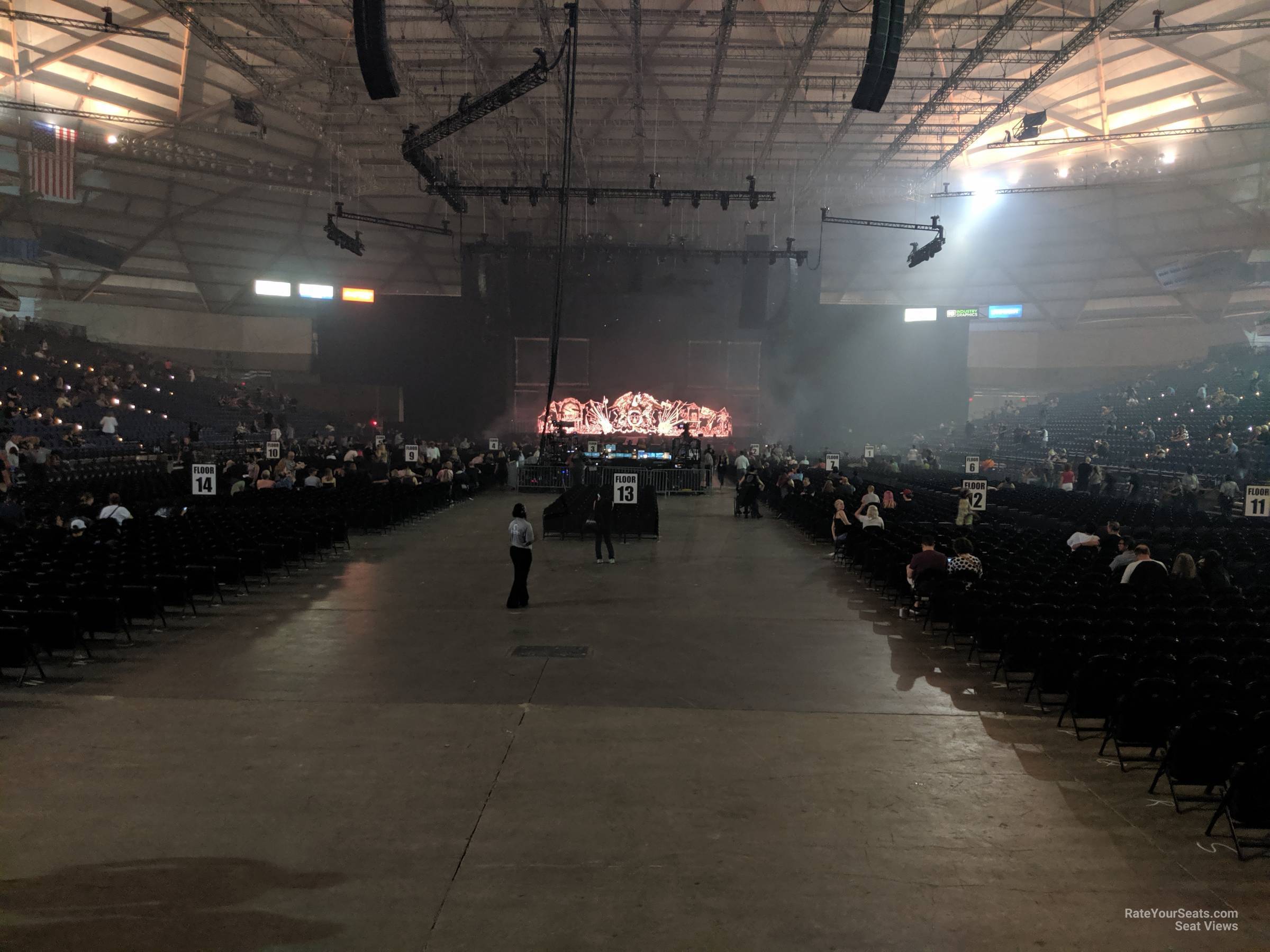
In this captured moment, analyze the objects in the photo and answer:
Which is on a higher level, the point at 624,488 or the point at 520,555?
the point at 624,488

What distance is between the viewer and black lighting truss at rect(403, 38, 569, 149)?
1945cm

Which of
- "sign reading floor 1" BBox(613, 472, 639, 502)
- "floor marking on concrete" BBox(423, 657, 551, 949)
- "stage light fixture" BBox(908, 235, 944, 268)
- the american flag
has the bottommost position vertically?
"floor marking on concrete" BBox(423, 657, 551, 949)

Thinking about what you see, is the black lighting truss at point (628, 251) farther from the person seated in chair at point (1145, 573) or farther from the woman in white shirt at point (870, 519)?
the person seated in chair at point (1145, 573)

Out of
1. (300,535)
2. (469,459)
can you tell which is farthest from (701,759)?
(469,459)

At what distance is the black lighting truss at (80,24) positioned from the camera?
949 inches

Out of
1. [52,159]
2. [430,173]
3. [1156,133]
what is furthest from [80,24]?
[1156,133]

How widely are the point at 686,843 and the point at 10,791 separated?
417cm

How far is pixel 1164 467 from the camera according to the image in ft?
91.7

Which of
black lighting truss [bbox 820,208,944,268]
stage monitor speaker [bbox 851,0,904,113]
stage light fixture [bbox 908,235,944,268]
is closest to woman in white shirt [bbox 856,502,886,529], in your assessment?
stage monitor speaker [bbox 851,0,904,113]

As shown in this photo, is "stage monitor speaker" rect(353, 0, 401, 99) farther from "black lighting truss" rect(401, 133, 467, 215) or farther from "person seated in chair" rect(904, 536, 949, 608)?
"person seated in chair" rect(904, 536, 949, 608)

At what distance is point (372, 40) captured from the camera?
11.8 metres
